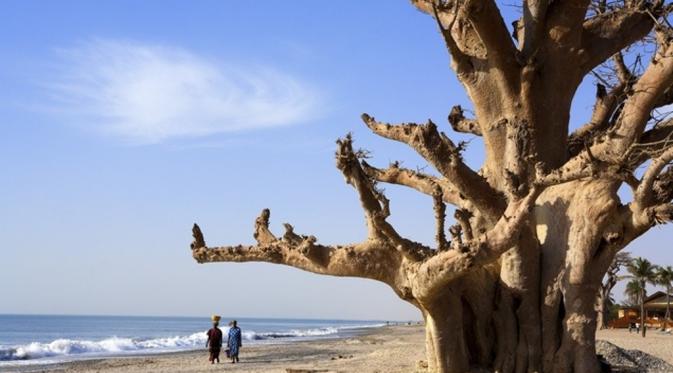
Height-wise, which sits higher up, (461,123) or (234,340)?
(461,123)

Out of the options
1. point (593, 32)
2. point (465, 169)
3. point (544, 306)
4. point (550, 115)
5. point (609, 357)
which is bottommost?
point (609, 357)

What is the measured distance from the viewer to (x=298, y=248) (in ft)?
32.1

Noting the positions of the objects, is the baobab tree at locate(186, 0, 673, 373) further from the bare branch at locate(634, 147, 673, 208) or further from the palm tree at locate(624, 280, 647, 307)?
the palm tree at locate(624, 280, 647, 307)

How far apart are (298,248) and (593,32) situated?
5292 mm

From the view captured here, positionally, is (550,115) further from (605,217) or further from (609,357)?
(609,357)

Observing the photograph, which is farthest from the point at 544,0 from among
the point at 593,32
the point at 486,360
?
the point at 486,360

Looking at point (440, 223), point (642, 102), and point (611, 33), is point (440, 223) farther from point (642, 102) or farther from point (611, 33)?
point (611, 33)

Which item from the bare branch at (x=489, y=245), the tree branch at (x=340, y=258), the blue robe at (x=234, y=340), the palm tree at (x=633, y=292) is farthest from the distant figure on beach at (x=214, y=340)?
the palm tree at (x=633, y=292)

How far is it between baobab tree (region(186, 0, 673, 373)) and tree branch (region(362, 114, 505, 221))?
17 millimetres

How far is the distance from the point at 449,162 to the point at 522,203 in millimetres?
1652

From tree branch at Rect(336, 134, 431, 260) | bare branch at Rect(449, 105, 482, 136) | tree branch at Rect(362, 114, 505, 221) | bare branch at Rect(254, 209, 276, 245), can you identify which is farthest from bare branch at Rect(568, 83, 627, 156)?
bare branch at Rect(254, 209, 276, 245)

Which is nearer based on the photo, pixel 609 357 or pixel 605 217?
pixel 605 217

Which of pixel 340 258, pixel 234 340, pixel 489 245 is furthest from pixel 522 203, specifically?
pixel 234 340

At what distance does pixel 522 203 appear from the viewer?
8.30 m
